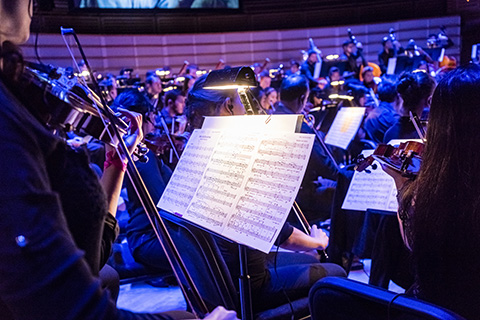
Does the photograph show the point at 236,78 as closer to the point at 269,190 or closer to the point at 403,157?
the point at 269,190

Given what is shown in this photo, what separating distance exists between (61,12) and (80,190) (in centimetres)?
1342

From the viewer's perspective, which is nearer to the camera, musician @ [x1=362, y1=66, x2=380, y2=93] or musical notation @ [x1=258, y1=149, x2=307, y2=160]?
musical notation @ [x1=258, y1=149, x2=307, y2=160]

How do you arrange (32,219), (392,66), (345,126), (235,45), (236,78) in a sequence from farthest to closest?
(235,45) < (392,66) < (345,126) < (236,78) < (32,219)

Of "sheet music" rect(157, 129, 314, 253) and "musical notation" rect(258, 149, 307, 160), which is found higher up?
"musical notation" rect(258, 149, 307, 160)

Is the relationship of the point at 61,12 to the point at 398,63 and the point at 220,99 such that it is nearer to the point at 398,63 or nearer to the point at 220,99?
the point at 398,63

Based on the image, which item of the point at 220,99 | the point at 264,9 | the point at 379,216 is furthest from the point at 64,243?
the point at 264,9

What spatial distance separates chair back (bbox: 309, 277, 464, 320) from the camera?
106cm

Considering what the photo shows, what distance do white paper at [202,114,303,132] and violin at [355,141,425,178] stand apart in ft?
2.59

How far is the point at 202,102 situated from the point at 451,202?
154cm

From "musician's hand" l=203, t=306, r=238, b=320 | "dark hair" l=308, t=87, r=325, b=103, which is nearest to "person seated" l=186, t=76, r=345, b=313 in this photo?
"musician's hand" l=203, t=306, r=238, b=320

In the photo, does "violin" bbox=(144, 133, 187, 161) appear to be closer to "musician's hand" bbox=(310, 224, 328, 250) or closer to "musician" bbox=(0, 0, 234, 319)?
"musician's hand" bbox=(310, 224, 328, 250)

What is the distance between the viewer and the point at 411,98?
3549mm

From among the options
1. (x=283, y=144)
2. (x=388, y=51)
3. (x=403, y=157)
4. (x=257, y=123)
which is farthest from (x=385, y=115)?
(x=388, y=51)

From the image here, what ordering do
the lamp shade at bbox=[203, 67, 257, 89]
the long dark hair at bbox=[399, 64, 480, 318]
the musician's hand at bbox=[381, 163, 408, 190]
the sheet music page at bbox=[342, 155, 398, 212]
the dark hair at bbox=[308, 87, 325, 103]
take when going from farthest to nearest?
the dark hair at bbox=[308, 87, 325, 103], the sheet music page at bbox=[342, 155, 398, 212], the musician's hand at bbox=[381, 163, 408, 190], the lamp shade at bbox=[203, 67, 257, 89], the long dark hair at bbox=[399, 64, 480, 318]
